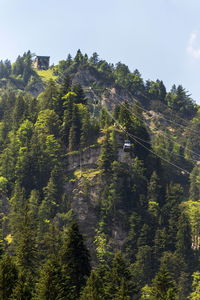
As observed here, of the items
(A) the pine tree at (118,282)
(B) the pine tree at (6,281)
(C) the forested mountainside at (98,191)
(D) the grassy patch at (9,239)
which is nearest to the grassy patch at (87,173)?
(C) the forested mountainside at (98,191)

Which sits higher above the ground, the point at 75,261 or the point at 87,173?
the point at 87,173

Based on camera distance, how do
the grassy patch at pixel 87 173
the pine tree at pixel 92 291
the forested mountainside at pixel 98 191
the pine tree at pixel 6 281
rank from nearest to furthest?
the pine tree at pixel 6 281 → the pine tree at pixel 92 291 → the forested mountainside at pixel 98 191 → the grassy patch at pixel 87 173

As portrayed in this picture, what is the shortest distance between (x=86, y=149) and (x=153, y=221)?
917 inches

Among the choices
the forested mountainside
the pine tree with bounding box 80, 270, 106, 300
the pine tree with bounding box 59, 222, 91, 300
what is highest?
the forested mountainside

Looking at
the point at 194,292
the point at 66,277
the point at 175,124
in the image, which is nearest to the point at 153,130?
the point at 175,124

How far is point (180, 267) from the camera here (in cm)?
10006

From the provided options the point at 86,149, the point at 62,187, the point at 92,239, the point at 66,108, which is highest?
the point at 66,108

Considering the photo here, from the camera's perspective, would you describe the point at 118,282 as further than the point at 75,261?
No

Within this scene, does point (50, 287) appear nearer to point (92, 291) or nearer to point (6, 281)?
point (92, 291)

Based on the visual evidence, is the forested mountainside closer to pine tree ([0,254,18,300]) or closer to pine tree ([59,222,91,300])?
pine tree ([59,222,91,300])

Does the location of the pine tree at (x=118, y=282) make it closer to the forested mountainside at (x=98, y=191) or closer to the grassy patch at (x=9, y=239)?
the forested mountainside at (x=98, y=191)

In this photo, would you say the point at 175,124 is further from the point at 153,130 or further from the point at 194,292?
the point at 194,292

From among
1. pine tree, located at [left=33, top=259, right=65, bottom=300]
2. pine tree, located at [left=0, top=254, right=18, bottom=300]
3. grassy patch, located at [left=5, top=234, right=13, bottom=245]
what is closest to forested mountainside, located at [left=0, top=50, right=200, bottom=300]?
grassy patch, located at [left=5, top=234, right=13, bottom=245]

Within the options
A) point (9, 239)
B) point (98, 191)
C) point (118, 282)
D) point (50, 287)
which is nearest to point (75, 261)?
point (118, 282)
